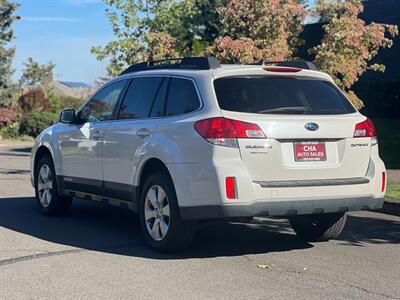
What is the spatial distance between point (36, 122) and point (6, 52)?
3.88m

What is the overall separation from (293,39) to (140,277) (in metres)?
11.9

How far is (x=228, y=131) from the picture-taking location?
6355 mm

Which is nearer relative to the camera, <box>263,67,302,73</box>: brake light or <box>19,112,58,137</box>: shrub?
<box>263,67,302,73</box>: brake light

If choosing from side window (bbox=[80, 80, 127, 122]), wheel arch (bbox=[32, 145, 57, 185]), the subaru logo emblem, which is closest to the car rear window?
the subaru logo emblem

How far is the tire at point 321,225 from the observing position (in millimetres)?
7625

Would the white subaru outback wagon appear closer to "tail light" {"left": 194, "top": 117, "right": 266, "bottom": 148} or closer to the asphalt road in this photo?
"tail light" {"left": 194, "top": 117, "right": 266, "bottom": 148}

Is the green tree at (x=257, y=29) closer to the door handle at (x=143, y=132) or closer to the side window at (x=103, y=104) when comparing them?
the side window at (x=103, y=104)

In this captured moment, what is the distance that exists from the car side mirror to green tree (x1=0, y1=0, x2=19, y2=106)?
24.7 m

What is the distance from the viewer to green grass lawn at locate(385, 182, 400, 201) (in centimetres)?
1030

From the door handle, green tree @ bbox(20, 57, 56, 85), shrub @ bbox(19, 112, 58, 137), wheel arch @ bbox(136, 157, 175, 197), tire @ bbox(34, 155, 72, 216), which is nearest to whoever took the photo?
wheel arch @ bbox(136, 157, 175, 197)

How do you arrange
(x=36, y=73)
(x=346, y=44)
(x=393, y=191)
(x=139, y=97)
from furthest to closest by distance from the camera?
(x=36, y=73), (x=346, y=44), (x=393, y=191), (x=139, y=97)

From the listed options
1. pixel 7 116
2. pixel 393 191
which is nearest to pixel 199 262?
pixel 393 191

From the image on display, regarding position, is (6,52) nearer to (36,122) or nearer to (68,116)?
(36,122)

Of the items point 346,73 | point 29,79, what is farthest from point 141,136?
point 29,79
